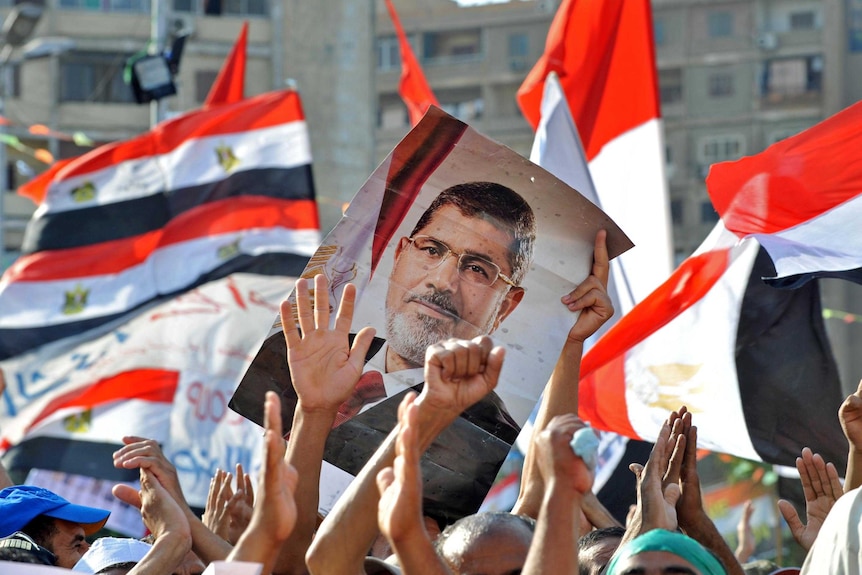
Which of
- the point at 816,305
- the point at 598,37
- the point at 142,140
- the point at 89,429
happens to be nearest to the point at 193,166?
the point at 142,140

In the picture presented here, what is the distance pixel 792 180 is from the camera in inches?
245

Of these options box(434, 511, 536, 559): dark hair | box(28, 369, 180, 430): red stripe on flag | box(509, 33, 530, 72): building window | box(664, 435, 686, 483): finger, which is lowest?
box(28, 369, 180, 430): red stripe on flag

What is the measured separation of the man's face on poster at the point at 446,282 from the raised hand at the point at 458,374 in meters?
0.90

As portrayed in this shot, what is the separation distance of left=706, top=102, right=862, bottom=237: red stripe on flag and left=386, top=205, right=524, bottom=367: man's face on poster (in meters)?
2.01

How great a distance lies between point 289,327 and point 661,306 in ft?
9.58

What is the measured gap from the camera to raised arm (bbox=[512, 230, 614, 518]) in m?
4.62

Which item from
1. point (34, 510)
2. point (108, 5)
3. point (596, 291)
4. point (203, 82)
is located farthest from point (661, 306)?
point (108, 5)

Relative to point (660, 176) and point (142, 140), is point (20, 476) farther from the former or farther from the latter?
point (660, 176)

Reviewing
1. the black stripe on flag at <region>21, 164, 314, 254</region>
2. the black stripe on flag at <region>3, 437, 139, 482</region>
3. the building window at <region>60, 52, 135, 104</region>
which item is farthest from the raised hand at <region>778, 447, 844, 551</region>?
the building window at <region>60, 52, 135, 104</region>

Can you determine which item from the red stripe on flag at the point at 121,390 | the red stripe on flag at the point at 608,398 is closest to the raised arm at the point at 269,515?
the red stripe on flag at the point at 608,398

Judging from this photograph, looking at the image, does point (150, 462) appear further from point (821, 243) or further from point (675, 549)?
point (821, 243)

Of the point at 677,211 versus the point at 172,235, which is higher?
the point at 172,235

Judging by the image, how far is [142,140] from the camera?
35.9 ft

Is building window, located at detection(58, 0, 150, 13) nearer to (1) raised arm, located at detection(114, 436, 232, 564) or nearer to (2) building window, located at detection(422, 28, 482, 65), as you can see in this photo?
(2) building window, located at detection(422, 28, 482, 65)
